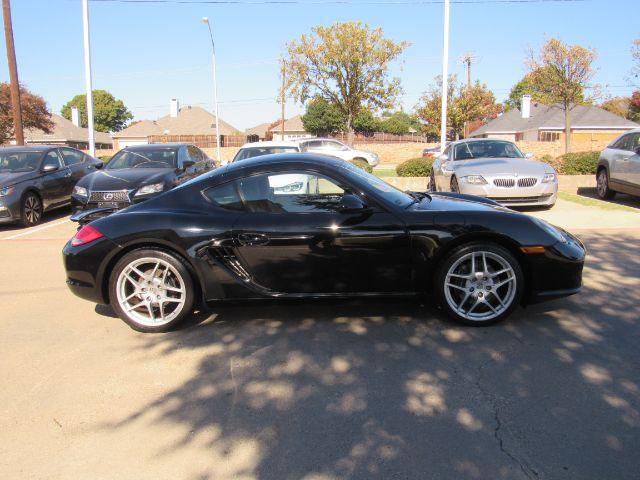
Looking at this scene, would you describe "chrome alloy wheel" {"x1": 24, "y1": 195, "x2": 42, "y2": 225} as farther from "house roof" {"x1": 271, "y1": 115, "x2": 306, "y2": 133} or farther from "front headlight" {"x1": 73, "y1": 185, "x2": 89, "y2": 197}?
"house roof" {"x1": 271, "y1": 115, "x2": 306, "y2": 133}

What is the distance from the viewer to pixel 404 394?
10.9 ft

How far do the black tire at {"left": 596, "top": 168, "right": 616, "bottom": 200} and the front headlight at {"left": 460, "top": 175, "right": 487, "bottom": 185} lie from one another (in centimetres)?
386

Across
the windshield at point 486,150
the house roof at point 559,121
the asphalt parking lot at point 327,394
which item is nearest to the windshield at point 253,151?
the windshield at point 486,150

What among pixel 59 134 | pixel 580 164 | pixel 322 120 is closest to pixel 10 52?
pixel 580 164

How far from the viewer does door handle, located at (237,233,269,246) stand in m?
4.30

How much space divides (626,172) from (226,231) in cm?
957

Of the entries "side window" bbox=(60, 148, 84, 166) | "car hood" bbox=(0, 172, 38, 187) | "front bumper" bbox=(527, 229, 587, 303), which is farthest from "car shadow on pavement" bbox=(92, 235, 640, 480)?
"side window" bbox=(60, 148, 84, 166)

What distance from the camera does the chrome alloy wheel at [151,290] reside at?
14.5ft

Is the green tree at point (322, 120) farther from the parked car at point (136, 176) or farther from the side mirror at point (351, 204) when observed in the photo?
the side mirror at point (351, 204)

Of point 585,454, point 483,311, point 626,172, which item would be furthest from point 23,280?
point 626,172

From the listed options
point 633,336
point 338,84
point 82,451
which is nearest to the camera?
point 82,451

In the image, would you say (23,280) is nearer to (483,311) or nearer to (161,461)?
(161,461)

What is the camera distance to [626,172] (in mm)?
10781

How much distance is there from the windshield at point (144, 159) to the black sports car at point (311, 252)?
6592 millimetres
